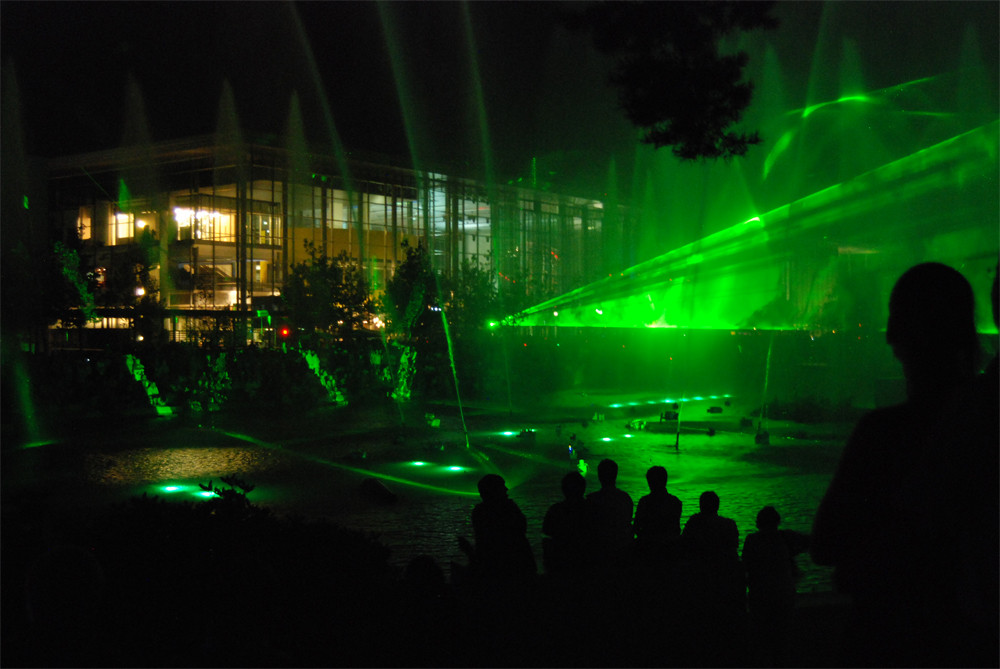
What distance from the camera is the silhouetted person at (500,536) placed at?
4465mm

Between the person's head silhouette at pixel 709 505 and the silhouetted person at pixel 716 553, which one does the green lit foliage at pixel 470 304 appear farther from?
the silhouetted person at pixel 716 553

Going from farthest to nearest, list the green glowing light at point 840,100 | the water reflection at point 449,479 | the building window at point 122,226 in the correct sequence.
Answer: the building window at point 122,226 → the green glowing light at point 840,100 → the water reflection at point 449,479

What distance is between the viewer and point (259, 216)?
41.6m

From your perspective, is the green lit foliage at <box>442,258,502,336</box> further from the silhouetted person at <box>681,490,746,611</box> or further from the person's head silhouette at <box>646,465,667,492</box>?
the silhouetted person at <box>681,490,746,611</box>

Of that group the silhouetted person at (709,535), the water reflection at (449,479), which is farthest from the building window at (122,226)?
the silhouetted person at (709,535)

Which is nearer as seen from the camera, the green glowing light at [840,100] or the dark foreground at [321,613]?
the dark foreground at [321,613]

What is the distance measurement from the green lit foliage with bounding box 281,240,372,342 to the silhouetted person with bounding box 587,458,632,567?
73.7ft

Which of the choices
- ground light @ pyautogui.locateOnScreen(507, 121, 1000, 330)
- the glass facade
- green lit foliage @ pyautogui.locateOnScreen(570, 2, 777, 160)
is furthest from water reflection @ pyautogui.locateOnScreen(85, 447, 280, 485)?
the glass facade

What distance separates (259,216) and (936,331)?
4192 centimetres

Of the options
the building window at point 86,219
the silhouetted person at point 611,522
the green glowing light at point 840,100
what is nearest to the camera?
the silhouetted person at point 611,522

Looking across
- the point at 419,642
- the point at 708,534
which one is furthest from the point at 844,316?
the point at 419,642

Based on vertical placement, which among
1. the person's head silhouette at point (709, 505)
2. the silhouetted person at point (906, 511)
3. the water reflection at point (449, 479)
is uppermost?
the silhouetted person at point (906, 511)

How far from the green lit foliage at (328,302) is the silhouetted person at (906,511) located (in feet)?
84.3

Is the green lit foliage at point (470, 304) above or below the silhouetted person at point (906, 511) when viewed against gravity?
above
